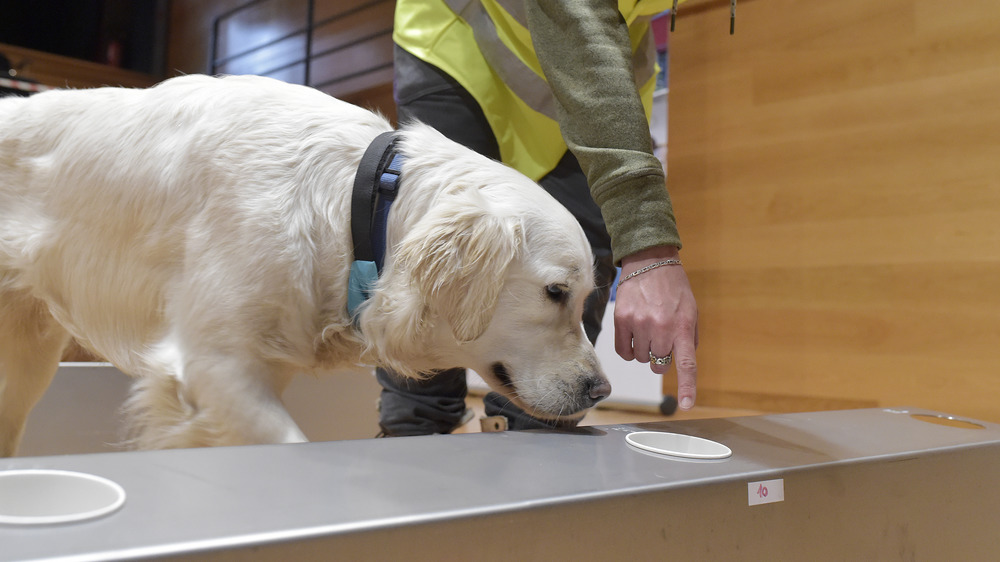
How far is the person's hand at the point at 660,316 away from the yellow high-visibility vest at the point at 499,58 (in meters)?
0.54

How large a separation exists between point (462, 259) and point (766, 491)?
508 mm

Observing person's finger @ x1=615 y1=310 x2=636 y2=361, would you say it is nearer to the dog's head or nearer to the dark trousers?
the dog's head

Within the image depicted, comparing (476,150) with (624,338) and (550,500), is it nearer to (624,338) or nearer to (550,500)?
(624,338)

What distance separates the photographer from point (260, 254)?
1.08 metres

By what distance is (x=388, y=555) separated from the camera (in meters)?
0.58

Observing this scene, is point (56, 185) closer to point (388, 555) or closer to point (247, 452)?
point (247, 452)

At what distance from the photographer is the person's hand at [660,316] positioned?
106cm

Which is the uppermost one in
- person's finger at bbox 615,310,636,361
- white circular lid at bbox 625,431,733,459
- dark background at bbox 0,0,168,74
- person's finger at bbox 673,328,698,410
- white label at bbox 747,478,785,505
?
dark background at bbox 0,0,168,74

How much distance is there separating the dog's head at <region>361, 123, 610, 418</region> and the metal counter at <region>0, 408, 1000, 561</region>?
0.14m

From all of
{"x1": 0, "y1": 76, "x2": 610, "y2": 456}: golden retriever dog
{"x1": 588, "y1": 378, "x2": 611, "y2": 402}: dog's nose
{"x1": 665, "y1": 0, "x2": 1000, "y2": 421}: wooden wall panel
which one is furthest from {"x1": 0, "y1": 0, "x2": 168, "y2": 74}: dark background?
{"x1": 588, "y1": 378, "x2": 611, "y2": 402}: dog's nose

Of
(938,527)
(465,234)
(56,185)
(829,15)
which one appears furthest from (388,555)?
(829,15)

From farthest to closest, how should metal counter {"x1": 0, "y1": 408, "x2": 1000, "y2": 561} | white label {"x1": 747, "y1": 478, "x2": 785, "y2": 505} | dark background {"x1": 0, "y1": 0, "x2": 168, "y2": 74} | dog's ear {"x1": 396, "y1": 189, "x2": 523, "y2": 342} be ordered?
1. dark background {"x1": 0, "y1": 0, "x2": 168, "y2": 74}
2. dog's ear {"x1": 396, "y1": 189, "x2": 523, "y2": 342}
3. white label {"x1": 747, "y1": 478, "x2": 785, "y2": 505}
4. metal counter {"x1": 0, "y1": 408, "x2": 1000, "y2": 561}

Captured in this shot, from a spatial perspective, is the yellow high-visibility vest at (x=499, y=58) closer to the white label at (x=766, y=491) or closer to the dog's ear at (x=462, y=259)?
the dog's ear at (x=462, y=259)

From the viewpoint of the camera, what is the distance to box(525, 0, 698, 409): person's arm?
1.08 m
